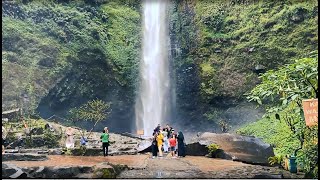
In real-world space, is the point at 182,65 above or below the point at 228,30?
below

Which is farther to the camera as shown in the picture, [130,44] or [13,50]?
[130,44]

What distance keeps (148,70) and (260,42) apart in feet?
23.0

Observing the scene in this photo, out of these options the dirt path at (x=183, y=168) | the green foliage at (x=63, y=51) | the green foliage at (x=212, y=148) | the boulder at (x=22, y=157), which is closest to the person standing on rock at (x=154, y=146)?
the dirt path at (x=183, y=168)

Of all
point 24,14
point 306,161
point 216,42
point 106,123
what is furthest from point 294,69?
Result: point 24,14

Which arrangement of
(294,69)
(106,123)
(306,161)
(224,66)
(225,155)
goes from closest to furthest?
(294,69), (306,161), (225,155), (106,123), (224,66)

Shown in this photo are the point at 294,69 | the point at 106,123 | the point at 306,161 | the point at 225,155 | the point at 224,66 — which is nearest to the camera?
the point at 294,69

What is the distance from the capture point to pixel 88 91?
77.8ft

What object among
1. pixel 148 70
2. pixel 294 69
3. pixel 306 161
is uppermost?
pixel 148 70

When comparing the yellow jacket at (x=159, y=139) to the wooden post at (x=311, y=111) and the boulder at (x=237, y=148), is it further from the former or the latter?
the wooden post at (x=311, y=111)

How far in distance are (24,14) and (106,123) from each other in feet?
26.6

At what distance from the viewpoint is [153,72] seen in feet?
83.1

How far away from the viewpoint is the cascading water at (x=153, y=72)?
24453mm

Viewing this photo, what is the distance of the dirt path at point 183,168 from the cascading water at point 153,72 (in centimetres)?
1064

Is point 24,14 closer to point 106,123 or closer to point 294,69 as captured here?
point 106,123
